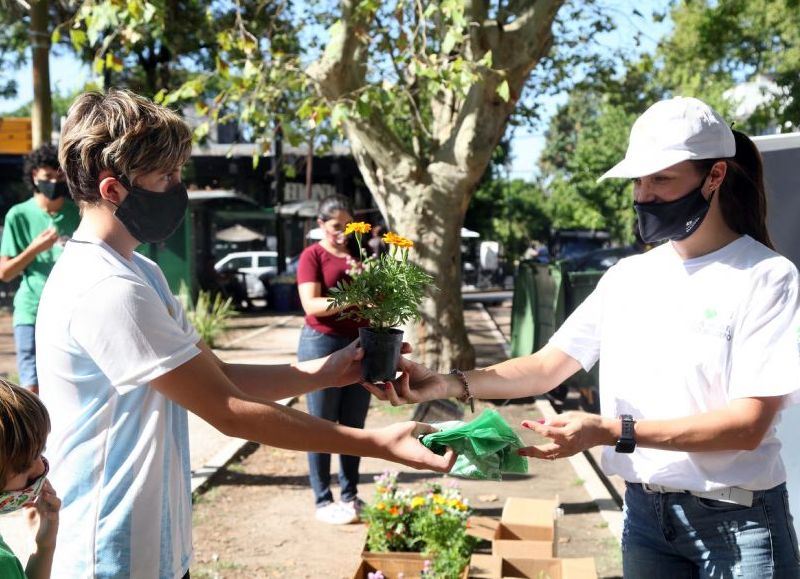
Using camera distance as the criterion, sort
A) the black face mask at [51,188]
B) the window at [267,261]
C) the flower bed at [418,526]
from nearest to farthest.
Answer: the flower bed at [418,526] → the black face mask at [51,188] → the window at [267,261]

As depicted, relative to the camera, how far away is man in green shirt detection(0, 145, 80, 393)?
19.2 feet

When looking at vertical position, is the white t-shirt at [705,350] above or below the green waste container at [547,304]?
above

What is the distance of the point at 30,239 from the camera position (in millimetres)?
5957

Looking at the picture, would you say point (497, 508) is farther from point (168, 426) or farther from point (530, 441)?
point (168, 426)

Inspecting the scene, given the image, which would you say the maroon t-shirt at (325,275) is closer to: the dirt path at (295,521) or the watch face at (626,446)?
the dirt path at (295,521)

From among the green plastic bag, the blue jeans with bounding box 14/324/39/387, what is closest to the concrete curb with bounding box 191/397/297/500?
the blue jeans with bounding box 14/324/39/387

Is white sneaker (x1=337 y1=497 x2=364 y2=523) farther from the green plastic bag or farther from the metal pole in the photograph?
the metal pole

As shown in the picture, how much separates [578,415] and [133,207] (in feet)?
4.32

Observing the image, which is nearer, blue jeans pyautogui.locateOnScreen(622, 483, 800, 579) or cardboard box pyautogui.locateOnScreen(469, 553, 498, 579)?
blue jeans pyautogui.locateOnScreen(622, 483, 800, 579)

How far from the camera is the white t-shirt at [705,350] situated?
2.37m

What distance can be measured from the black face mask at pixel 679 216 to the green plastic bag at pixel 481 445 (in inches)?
29.7

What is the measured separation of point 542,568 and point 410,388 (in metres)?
1.92

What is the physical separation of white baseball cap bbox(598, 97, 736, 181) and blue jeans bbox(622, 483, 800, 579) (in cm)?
96

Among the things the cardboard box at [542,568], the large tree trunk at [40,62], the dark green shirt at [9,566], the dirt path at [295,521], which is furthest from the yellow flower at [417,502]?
the large tree trunk at [40,62]
